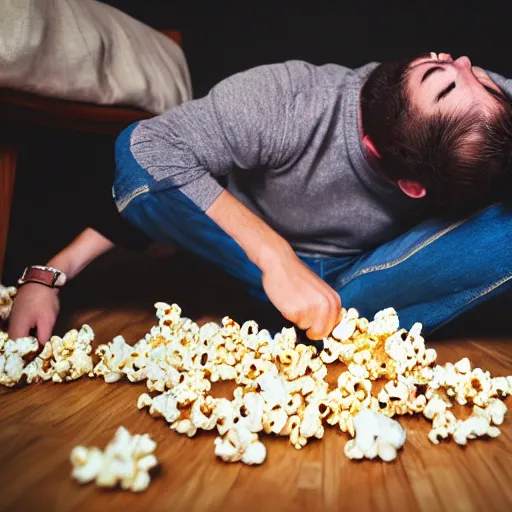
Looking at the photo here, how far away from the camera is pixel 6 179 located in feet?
4.15

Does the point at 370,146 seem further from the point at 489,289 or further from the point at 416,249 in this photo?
the point at 489,289

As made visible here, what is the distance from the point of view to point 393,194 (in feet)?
4.15

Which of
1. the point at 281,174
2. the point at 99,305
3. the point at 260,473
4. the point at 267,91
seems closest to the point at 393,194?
A: the point at 281,174

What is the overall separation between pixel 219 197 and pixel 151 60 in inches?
24.5

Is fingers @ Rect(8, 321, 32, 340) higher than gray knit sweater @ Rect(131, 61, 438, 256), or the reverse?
gray knit sweater @ Rect(131, 61, 438, 256)

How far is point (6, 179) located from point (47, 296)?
275 mm

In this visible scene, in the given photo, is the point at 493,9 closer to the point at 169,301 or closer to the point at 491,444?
the point at 169,301

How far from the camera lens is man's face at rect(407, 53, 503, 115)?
1.05 metres

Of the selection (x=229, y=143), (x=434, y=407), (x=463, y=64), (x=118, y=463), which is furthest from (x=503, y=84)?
(x=118, y=463)

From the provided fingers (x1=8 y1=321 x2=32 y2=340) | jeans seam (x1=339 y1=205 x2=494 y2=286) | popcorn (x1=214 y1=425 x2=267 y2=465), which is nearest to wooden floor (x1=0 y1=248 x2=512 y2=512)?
popcorn (x1=214 y1=425 x2=267 y2=465)

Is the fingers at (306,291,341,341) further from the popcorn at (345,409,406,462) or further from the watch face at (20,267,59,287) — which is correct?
the watch face at (20,267,59,287)

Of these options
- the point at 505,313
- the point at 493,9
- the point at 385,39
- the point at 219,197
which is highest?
the point at 493,9

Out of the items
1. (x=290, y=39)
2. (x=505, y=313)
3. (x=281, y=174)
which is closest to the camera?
(x=281, y=174)

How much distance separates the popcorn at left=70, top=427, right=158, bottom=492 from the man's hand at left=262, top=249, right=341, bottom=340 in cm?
40
